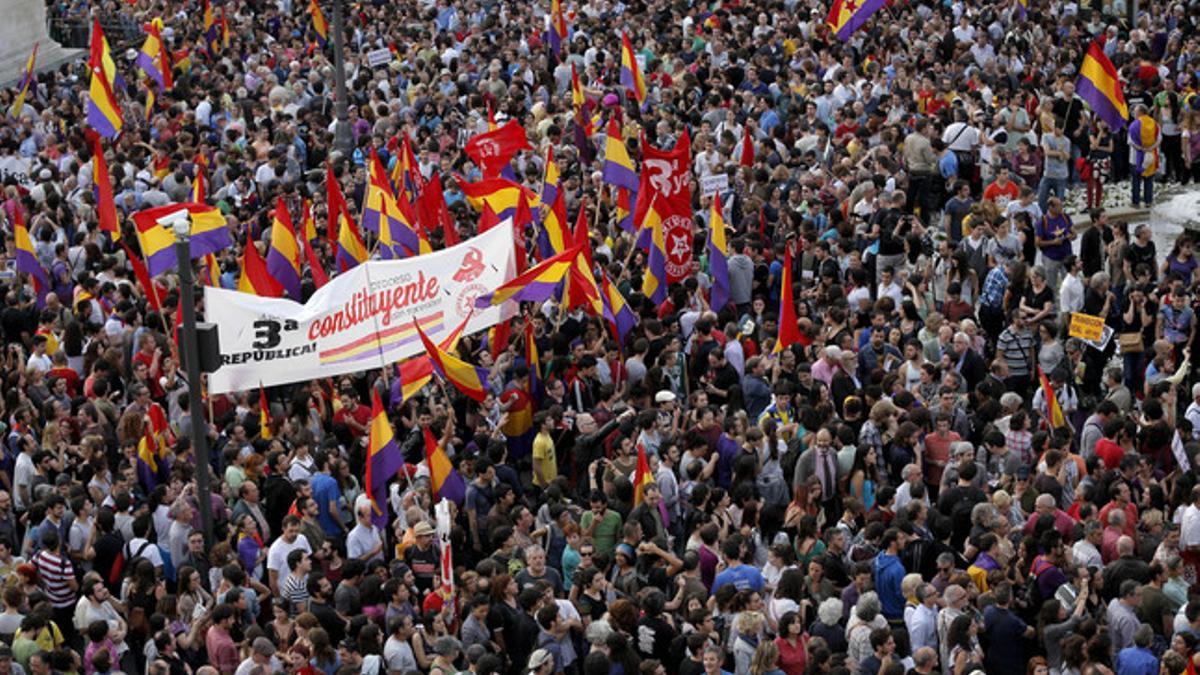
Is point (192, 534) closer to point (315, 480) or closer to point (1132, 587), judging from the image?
point (315, 480)

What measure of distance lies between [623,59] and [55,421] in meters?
11.5

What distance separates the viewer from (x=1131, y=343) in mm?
18891

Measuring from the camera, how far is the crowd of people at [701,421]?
14.0m

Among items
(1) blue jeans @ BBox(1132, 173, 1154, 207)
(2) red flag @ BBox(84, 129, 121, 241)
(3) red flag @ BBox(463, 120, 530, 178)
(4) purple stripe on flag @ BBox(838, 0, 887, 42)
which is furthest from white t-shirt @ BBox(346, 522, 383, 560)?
(4) purple stripe on flag @ BBox(838, 0, 887, 42)

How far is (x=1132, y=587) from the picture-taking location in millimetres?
13703

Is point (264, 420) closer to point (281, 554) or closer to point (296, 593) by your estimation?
point (281, 554)

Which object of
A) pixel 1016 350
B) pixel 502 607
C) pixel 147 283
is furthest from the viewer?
pixel 147 283

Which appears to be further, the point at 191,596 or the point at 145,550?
the point at 145,550

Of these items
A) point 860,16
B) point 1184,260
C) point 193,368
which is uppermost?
point 193,368

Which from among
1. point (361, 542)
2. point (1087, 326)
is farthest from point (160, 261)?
point (1087, 326)

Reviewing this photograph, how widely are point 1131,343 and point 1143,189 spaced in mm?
6478

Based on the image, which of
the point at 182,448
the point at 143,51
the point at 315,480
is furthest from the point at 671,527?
the point at 143,51

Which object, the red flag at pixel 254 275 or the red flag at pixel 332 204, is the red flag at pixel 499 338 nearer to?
the red flag at pixel 254 275

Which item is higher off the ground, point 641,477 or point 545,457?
point 641,477
